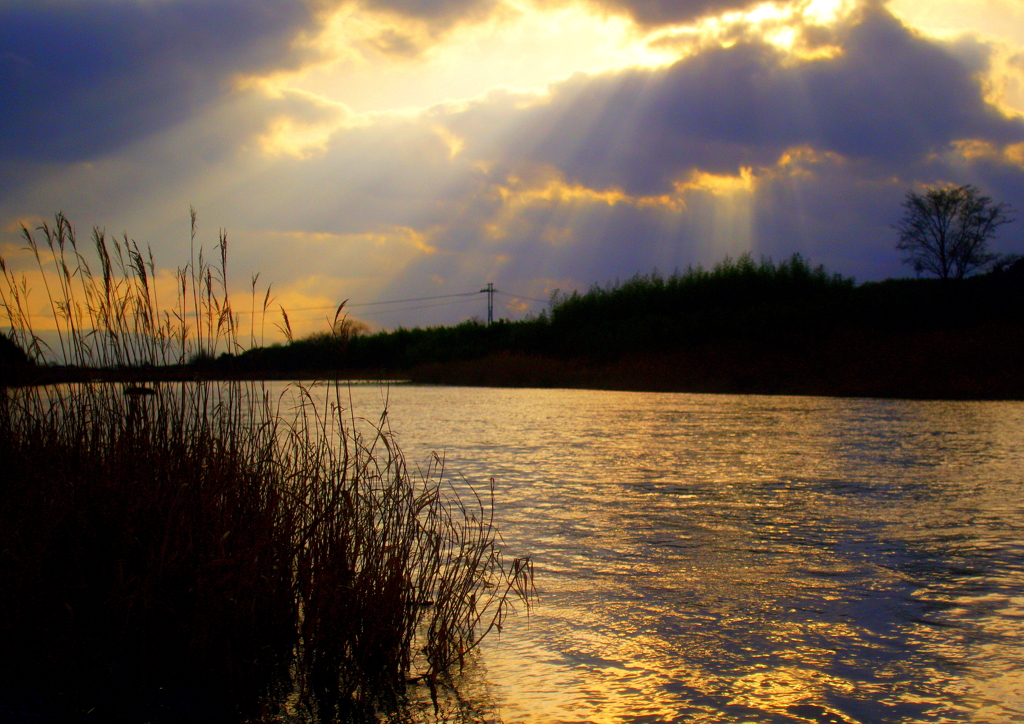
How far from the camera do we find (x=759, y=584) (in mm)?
4258

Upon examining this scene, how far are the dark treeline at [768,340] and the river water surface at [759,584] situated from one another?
762 centimetres

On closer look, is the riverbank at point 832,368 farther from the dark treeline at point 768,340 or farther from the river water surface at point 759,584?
the river water surface at point 759,584

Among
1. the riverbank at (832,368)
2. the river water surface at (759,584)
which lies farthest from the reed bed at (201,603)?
the riverbank at (832,368)

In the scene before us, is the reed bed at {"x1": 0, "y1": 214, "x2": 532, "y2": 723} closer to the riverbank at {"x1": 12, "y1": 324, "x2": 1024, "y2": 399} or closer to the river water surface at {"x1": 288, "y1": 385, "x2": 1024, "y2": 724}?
the river water surface at {"x1": 288, "y1": 385, "x2": 1024, "y2": 724}

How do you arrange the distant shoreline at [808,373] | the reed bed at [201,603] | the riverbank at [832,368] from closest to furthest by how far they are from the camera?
the reed bed at [201,603] → the distant shoreline at [808,373] → the riverbank at [832,368]

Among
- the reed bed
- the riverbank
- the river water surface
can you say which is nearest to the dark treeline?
the riverbank

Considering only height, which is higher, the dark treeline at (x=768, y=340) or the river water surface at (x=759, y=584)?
the dark treeline at (x=768, y=340)

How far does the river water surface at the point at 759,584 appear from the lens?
2871mm

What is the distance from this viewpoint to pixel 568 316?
4112cm

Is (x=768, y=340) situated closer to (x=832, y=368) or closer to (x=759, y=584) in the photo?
(x=832, y=368)

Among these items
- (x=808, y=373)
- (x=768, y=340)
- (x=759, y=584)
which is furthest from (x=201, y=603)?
(x=768, y=340)

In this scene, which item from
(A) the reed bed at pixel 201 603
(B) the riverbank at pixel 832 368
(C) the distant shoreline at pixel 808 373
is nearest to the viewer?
(A) the reed bed at pixel 201 603

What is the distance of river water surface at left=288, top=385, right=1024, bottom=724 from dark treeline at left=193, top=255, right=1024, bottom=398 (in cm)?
762

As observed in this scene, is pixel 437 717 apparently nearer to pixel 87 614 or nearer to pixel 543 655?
pixel 543 655
